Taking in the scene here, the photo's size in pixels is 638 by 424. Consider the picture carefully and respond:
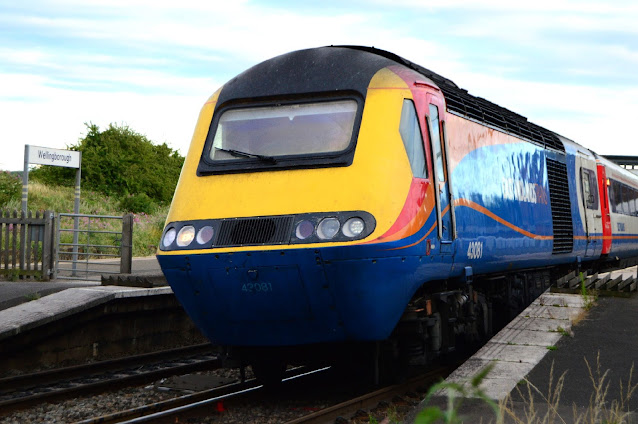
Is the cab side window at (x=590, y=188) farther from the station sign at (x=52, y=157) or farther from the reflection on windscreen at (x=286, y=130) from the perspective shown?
the station sign at (x=52, y=157)

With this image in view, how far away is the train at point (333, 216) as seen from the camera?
6711 mm

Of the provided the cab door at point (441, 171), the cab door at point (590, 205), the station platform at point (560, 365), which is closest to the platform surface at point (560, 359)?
the station platform at point (560, 365)

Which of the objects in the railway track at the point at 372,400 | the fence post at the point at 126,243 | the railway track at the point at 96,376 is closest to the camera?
the railway track at the point at 372,400

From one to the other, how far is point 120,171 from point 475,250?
2920cm

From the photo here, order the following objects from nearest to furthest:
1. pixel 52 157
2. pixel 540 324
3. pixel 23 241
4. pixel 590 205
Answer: pixel 540 324, pixel 23 241, pixel 590 205, pixel 52 157

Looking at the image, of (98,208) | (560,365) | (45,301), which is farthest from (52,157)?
(98,208)

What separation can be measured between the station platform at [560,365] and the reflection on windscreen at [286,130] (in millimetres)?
2405

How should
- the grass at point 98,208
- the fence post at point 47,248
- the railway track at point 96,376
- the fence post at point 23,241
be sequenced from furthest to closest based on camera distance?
the grass at point 98,208
the fence post at point 23,241
the fence post at point 47,248
the railway track at point 96,376

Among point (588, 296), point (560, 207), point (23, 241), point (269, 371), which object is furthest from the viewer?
point (23, 241)

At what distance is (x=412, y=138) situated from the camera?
24.3 ft

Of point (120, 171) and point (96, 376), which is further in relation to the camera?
point (120, 171)

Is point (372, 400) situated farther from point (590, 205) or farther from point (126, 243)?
point (590, 205)

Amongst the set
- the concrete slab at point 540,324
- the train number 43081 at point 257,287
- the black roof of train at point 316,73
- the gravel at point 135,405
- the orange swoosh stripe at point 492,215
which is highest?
the black roof of train at point 316,73

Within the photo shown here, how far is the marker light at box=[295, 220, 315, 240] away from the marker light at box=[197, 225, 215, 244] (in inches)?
31.9
